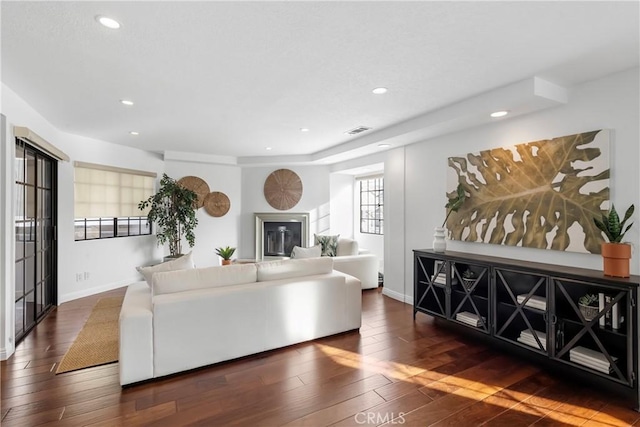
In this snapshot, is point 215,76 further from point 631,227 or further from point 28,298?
point 631,227

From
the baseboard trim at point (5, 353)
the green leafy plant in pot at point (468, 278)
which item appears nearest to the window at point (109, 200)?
the baseboard trim at point (5, 353)

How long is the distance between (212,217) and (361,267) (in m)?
3.21

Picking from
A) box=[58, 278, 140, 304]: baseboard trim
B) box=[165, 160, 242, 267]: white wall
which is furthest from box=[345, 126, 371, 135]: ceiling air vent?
box=[58, 278, 140, 304]: baseboard trim

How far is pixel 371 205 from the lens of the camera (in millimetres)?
6816

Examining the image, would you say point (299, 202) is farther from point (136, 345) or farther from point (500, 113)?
point (136, 345)

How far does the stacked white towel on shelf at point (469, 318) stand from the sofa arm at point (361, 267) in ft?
6.61

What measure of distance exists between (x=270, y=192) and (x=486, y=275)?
4555 mm

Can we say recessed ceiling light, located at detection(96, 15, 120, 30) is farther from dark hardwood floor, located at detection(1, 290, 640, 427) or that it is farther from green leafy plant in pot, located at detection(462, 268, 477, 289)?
green leafy plant in pot, located at detection(462, 268, 477, 289)

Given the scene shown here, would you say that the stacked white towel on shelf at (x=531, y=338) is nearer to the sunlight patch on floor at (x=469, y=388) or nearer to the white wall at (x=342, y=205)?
the sunlight patch on floor at (x=469, y=388)

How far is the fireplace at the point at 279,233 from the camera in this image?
6625mm

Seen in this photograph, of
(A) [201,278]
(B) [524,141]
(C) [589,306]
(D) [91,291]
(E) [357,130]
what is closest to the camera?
(C) [589,306]

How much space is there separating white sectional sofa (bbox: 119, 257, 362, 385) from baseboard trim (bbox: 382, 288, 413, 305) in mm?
1339

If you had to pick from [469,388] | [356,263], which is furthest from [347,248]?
[469,388]

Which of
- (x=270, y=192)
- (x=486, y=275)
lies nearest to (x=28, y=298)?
(x=270, y=192)
